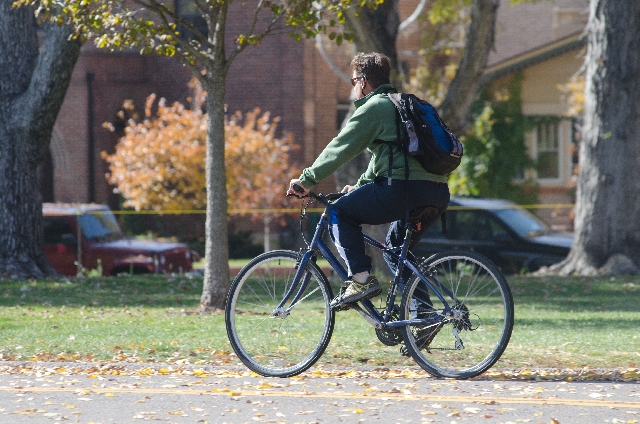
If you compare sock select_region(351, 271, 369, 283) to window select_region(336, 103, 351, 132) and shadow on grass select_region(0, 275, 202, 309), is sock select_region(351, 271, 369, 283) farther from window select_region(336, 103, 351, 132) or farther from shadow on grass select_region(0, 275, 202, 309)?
window select_region(336, 103, 351, 132)

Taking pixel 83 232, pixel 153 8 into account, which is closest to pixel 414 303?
pixel 153 8

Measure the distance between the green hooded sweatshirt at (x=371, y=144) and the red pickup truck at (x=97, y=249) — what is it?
10836 millimetres

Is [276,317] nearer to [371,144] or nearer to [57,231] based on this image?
[371,144]

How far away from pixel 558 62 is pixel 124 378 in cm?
2369

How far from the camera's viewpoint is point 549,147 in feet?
96.0

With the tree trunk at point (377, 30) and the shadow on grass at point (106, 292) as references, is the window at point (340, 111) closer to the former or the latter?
the tree trunk at point (377, 30)

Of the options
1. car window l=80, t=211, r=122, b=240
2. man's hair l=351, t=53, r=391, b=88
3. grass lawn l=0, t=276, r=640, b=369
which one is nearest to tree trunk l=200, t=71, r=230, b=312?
→ grass lawn l=0, t=276, r=640, b=369

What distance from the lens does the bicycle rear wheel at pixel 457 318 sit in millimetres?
6207

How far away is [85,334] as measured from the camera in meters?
8.62

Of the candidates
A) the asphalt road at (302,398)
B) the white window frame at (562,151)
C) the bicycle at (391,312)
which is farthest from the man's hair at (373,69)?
the white window frame at (562,151)

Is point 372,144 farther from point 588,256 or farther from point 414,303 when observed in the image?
point 588,256

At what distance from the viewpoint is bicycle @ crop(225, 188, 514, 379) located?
6219mm

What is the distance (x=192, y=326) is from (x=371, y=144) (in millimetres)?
3499

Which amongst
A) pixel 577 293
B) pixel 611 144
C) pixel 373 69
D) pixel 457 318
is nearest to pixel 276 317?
pixel 457 318
